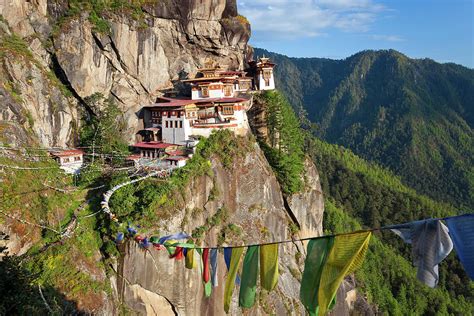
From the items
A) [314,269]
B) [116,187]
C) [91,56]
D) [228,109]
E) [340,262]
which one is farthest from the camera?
[228,109]

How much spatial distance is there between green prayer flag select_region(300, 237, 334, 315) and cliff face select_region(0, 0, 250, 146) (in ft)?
87.9

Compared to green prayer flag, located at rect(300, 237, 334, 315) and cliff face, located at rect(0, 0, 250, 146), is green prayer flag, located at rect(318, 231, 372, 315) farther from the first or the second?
cliff face, located at rect(0, 0, 250, 146)

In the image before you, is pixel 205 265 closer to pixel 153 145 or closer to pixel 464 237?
pixel 464 237

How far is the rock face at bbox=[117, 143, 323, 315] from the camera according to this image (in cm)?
2675

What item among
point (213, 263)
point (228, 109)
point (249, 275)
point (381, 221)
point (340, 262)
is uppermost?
point (228, 109)

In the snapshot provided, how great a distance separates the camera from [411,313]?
209 ft

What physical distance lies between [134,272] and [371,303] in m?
44.6

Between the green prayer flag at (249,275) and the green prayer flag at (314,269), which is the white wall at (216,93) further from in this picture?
the green prayer flag at (314,269)

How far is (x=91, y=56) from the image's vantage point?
126ft

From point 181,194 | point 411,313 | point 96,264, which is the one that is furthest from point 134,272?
point 411,313

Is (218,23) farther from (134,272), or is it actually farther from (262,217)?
(134,272)

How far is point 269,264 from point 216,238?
940 inches

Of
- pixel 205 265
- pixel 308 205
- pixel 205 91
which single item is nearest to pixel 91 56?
pixel 205 91

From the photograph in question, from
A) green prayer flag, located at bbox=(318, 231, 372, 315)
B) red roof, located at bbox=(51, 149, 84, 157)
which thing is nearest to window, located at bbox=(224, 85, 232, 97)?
red roof, located at bbox=(51, 149, 84, 157)
